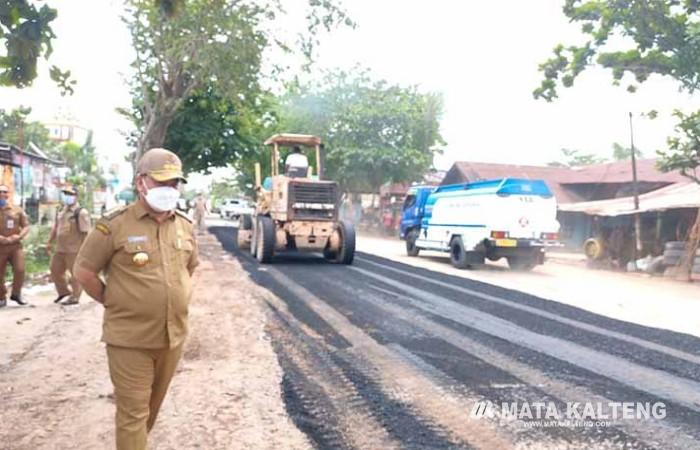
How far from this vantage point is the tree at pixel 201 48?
17.6m

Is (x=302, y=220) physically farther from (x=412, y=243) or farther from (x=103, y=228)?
(x=103, y=228)

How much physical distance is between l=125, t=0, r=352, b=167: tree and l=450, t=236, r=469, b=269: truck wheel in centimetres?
770

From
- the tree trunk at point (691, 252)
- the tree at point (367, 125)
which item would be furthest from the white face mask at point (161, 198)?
the tree at point (367, 125)

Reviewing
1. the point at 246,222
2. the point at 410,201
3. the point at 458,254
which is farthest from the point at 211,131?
the point at 458,254

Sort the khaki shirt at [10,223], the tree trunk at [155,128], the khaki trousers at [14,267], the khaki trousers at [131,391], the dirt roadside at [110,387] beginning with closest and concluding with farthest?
1. the khaki trousers at [131,391]
2. the dirt roadside at [110,387]
3. the khaki shirt at [10,223]
4. the khaki trousers at [14,267]
5. the tree trunk at [155,128]

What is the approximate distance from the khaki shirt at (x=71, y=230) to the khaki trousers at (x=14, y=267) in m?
0.59

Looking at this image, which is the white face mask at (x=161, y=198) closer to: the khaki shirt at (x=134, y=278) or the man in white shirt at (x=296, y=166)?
the khaki shirt at (x=134, y=278)

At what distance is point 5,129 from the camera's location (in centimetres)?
3269

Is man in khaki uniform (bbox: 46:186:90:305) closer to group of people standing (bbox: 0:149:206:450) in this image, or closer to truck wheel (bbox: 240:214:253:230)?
group of people standing (bbox: 0:149:206:450)

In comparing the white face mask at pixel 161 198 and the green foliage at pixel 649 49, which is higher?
the green foliage at pixel 649 49

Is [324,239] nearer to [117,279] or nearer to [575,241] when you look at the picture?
[117,279]

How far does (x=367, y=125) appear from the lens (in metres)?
34.8

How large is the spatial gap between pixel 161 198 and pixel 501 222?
42.4 ft

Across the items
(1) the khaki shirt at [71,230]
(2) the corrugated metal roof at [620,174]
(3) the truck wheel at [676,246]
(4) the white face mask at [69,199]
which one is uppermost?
(2) the corrugated metal roof at [620,174]
